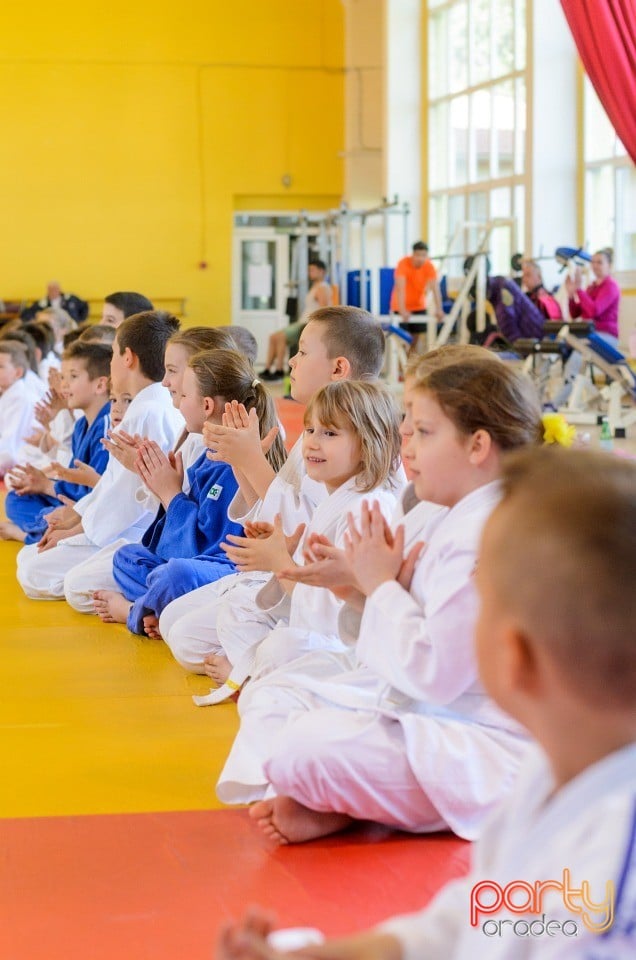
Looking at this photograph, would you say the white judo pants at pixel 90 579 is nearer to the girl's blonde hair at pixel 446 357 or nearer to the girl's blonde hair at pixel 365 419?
the girl's blonde hair at pixel 365 419

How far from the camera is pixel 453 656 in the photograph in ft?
7.24

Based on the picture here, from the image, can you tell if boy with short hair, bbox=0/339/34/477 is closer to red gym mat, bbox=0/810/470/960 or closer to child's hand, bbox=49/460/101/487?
child's hand, bbox=49/460/101/487

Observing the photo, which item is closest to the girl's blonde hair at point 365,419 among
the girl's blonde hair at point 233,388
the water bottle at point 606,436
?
the girl's blonde hair at point 233,388

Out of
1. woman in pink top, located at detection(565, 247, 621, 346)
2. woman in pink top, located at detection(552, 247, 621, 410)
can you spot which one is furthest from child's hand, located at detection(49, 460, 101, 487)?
woman in pink top, located at detection(565, 247, 621, 346)

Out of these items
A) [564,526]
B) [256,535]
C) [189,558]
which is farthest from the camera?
[189,558]

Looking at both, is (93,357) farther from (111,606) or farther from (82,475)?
(111,606)

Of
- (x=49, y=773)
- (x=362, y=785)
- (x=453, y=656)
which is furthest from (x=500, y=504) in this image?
(x=49, y=773)

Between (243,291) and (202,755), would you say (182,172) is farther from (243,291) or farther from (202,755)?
(202,755)

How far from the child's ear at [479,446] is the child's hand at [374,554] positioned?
19cm

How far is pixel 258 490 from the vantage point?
3678 mm

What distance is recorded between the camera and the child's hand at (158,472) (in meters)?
4.11

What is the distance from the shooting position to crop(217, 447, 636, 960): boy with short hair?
3.43 ft

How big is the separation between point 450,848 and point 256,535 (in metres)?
1.02

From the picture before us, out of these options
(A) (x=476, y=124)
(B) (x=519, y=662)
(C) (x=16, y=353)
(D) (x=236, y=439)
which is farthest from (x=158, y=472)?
(A) (x=476, y=124)
